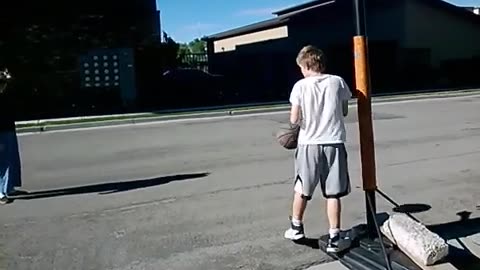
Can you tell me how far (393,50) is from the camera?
32531mm

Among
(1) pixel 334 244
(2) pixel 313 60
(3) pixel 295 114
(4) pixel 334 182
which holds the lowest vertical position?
(1) pixel 334 244

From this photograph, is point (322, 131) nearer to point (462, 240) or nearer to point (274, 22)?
point (462, 240)

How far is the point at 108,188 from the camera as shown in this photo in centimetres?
862

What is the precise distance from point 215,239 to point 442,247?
86.3 inches

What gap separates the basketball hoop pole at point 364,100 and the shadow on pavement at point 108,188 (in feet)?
14.2

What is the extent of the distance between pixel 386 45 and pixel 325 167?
28836 mm

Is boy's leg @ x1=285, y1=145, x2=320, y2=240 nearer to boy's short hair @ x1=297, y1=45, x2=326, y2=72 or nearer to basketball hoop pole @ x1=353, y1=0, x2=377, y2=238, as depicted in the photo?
basketball hoop pole @ x1=353, y1=0, x2=377, y2=238

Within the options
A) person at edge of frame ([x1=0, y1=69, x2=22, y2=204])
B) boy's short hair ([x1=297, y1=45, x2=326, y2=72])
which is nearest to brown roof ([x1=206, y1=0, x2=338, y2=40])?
person at edge of frame ([x1=0, y1=69, x2=22, y2=204])

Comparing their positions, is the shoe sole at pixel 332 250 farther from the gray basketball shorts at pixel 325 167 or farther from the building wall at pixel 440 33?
the building wall at pixel 440 33

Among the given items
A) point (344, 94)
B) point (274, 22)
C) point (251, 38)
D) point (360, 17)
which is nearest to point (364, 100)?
point (344, 94)

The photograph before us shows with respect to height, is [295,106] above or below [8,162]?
above

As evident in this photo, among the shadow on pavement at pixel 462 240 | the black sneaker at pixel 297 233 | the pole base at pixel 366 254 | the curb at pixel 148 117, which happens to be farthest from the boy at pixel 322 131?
the curb at pixel 148 117

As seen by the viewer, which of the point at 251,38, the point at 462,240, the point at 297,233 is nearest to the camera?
the point at 462,240

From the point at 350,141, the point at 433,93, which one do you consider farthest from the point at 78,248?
the point at 433,93
